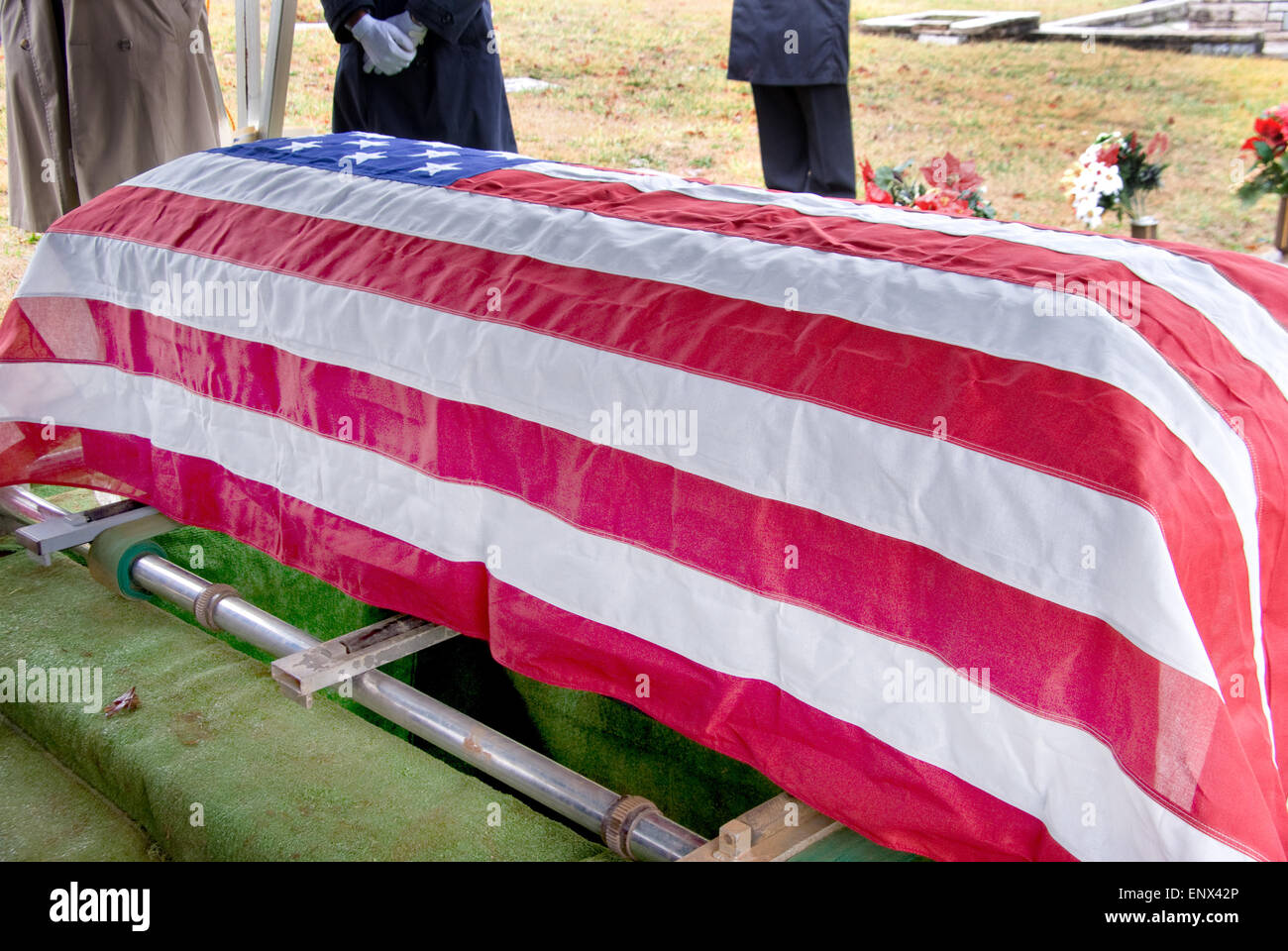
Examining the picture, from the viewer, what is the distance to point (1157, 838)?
1023 mm

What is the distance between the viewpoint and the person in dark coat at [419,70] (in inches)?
127

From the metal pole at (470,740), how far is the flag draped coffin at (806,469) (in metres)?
0.10

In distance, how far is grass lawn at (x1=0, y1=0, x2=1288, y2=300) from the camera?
22.0 feet

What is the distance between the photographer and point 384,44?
3213 mm

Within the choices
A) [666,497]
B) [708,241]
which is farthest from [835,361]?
[708,241]

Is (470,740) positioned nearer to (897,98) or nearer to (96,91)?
(96,91)

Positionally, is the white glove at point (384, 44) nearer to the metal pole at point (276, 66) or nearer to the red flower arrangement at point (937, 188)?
the metal pole at point (276, 66)

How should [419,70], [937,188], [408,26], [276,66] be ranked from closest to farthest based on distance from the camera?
1. [937,188]
2. [276,66]
3. [408,26]
4. [419,70]

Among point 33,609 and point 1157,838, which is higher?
point 1157,838

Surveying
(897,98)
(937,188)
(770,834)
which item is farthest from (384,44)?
(897,98)

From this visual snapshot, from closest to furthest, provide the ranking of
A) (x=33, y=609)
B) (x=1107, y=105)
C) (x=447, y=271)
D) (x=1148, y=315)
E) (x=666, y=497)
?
1. (x=1148, y=315)
2. (x=666, y=497)
3. (x=447, y=271)
4. (x=33, y=609)
5. (x=1107, y=105)

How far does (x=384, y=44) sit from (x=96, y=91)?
766 millimetres

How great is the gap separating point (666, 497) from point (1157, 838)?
580mm
